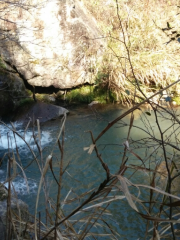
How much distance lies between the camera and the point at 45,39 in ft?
23.1

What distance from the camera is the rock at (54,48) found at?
6.89 m

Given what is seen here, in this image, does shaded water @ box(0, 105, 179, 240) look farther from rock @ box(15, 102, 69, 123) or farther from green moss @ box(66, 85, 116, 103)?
green moss @ box(66, 85, 116, 103)

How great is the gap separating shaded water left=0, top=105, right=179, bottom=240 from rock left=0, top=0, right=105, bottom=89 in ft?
4.08

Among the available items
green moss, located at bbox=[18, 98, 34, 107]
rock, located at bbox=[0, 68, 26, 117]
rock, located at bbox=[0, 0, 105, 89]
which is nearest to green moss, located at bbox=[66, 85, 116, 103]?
rock, located at bbox=[0, 0, 105, 89]

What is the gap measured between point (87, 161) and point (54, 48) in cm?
404

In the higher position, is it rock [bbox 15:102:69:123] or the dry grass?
the dry grass

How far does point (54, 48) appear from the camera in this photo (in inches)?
280

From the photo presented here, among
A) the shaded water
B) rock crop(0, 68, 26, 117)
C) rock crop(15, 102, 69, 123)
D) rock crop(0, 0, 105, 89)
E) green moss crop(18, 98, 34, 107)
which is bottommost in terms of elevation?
the shaded water

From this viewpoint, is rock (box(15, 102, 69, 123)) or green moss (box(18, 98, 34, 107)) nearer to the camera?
rock (box(15, 102, 69, 123))

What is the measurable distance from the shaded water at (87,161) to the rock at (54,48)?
4.08 feet

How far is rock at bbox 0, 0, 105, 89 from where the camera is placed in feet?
22.6

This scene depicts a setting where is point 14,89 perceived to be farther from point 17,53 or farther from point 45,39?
point 45,39

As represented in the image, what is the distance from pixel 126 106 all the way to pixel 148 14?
9.63 ft

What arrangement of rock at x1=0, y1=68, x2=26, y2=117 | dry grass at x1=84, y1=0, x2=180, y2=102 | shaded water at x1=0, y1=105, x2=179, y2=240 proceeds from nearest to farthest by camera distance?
shaded water at x1=0, y1=105, x2=179, y2=240
rock at x1=0, y1=68, x2=26, y2=117
dry grass at x1=84, y1=0, x2=180, y2=102
